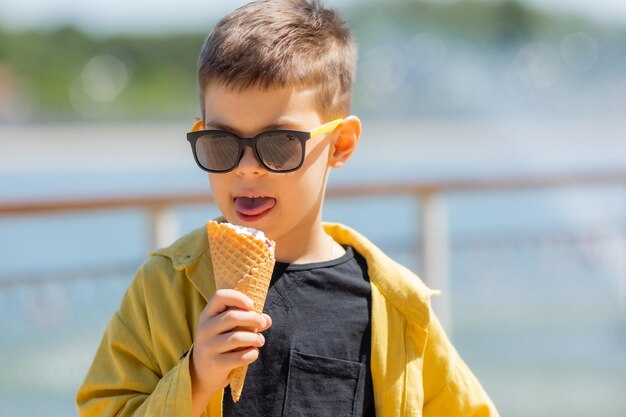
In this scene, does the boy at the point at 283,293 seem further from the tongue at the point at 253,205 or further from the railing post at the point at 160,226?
the railing post at the point at 160,226

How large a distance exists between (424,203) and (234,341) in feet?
8.94

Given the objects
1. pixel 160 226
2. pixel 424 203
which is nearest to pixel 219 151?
pixel 160 226

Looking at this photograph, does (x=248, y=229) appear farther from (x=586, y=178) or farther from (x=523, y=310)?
(x=523, y=310)

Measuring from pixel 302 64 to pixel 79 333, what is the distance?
7.83 ft

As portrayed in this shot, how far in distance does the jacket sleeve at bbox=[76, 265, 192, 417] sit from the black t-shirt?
0.13 m

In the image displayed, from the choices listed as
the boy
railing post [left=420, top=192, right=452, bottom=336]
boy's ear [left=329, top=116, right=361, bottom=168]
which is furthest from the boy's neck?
railing post [left=420, top=192, right=452, bottom=336]

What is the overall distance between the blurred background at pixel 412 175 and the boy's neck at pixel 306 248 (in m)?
0.45

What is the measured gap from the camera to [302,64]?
1.67m

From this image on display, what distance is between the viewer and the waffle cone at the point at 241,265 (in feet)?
4.88

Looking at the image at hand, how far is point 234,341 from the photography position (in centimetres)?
143

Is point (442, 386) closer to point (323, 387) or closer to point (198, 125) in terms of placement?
point (323, 387)

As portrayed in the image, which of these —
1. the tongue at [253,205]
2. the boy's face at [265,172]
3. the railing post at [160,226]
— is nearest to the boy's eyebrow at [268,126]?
the boy's face at [265,172]

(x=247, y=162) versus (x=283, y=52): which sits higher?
(x=283, y=52)

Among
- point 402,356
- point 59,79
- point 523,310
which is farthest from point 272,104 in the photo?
point 59,79
